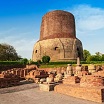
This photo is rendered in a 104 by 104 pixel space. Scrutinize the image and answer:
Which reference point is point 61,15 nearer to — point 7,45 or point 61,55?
point 61,55

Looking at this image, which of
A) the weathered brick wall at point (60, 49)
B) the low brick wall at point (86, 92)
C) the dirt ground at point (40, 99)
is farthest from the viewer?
the weathered brick wall at point (60, 49)

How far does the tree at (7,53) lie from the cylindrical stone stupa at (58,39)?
7173mm

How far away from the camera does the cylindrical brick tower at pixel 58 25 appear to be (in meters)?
34.7

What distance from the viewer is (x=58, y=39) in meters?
33.7

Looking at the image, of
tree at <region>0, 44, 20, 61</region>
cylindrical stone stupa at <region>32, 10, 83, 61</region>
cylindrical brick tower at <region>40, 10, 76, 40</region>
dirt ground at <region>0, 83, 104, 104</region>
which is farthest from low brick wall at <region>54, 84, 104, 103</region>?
tree at <region>0, 44, 20, 61</region>

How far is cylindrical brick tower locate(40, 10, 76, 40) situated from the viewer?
34719 mm

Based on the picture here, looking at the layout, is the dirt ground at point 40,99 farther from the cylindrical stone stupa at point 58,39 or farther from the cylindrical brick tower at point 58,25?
the cylindrical brick tower at point 58,25

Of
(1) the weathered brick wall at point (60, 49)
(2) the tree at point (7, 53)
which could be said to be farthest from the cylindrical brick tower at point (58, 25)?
(2) the tree at point (7, 53)

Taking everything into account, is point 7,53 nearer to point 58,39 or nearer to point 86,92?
point 58,39

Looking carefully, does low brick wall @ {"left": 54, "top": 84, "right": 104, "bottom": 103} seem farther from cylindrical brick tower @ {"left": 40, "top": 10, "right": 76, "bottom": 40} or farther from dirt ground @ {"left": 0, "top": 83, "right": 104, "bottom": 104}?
cylindrical brick tower @ {"left": 40, "top": 10, "right": 76, "bottom": 40}

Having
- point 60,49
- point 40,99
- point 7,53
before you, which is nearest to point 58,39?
point 60,49

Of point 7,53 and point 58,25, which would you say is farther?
point 7,53

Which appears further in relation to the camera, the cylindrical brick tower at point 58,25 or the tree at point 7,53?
the tree at point 7,53

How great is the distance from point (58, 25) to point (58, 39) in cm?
332
